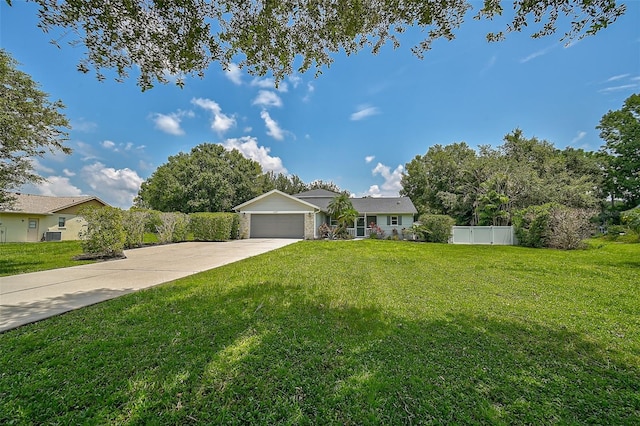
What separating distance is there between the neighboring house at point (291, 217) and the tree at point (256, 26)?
16538mm

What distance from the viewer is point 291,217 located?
2202 cm

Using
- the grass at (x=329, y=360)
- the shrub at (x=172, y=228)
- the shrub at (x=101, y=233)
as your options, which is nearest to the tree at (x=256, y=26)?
the grass at (x=329, y=360)

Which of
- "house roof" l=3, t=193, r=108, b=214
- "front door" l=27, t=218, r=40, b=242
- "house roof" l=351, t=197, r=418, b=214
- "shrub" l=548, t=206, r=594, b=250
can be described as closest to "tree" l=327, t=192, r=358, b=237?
"house roof" l=351, t=197, r=418, b=214

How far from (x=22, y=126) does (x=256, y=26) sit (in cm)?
770

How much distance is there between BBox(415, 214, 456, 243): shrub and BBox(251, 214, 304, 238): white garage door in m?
9.39

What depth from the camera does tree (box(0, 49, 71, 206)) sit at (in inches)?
281

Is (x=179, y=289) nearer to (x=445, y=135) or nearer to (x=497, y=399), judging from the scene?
(x=497, y=399)

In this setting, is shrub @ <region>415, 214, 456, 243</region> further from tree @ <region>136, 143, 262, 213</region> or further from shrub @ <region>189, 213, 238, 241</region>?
tree @ <region>136, 143, 262, 213</region>

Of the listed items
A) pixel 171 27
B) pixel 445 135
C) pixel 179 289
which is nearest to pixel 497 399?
pixel 179 289

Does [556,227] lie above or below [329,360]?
above

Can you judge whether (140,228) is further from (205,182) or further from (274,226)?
(205,182)

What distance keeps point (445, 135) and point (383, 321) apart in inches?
1126

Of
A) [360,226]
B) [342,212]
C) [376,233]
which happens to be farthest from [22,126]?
[360,226]

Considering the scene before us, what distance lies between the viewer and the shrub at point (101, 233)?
31.5 ft
